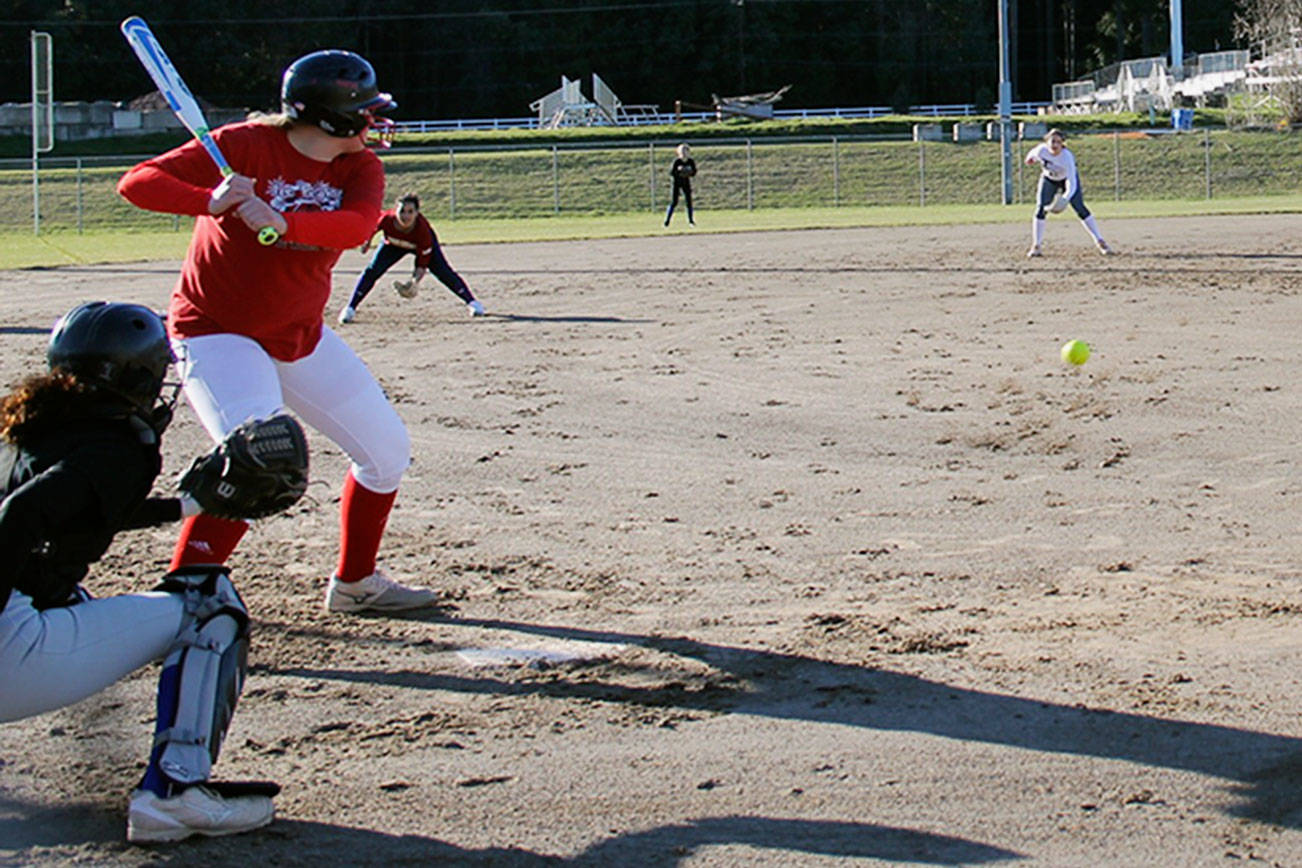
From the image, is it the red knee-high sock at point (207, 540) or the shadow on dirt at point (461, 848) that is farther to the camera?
the red knee-high sock at point (207, 540)

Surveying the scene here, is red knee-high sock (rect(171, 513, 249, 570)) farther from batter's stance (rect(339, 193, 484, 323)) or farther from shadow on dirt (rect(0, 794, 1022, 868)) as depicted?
batter's stance (rect(339, 193, 484, 323))

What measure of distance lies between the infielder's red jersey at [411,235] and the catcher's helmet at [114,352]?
12.4 m

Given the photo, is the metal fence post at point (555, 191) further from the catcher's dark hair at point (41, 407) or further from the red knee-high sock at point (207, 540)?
the catcher's dark hair at point (41, 407)

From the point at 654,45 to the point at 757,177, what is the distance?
1495 inches

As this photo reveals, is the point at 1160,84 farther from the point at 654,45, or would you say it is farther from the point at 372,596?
the point at 372,596

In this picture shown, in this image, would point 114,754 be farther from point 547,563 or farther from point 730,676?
point 547,563

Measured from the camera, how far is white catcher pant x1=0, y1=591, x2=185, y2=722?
367 centimetres

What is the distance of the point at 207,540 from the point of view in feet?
16.6

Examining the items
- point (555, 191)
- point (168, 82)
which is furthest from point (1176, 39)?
point (168, 82)

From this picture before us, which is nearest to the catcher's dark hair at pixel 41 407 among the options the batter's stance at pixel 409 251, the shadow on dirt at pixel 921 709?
the shadow on dirt at pixel 921 709

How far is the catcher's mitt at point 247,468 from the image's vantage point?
3.67 meters

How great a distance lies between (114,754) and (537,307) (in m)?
13.0

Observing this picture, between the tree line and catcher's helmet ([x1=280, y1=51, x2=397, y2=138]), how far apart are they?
71352 mm

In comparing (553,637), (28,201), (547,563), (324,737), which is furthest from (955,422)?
(28,201)
